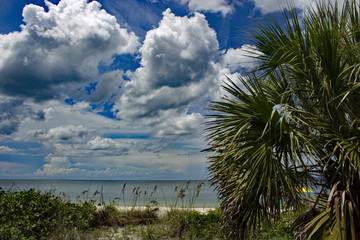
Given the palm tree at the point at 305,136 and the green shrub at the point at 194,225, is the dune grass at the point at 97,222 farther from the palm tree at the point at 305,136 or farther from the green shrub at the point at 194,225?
the palm tree at the point at 305,136

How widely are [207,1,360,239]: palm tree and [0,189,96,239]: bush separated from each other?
4.38 meters

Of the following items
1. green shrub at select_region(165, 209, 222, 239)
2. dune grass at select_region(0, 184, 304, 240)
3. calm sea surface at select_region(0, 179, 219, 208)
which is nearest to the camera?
dune grass at select_region(0, 184, 304, 240)

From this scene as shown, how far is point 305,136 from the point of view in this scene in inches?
168

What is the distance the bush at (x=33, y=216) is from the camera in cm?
605

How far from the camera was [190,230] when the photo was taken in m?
7.43

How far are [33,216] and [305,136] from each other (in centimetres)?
608

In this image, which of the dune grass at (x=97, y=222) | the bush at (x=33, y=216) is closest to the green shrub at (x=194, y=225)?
the dune grass at (x=97, y=222)

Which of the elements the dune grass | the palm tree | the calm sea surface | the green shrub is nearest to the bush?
the dune grass

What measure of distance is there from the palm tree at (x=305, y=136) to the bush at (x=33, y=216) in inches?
173

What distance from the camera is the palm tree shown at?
382cm

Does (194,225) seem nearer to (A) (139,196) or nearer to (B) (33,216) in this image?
(A) (139,196)

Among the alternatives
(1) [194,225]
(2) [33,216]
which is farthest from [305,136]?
(2) [33,216]

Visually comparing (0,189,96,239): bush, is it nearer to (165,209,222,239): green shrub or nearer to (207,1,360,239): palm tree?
(165,209,222,239): green shrub

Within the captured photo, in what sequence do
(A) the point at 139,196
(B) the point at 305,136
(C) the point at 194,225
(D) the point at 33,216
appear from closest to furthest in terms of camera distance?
(B) the point at 305,136, (D) the point at 33,216, (C) the point at 194,225, (A) the point at 139,196
